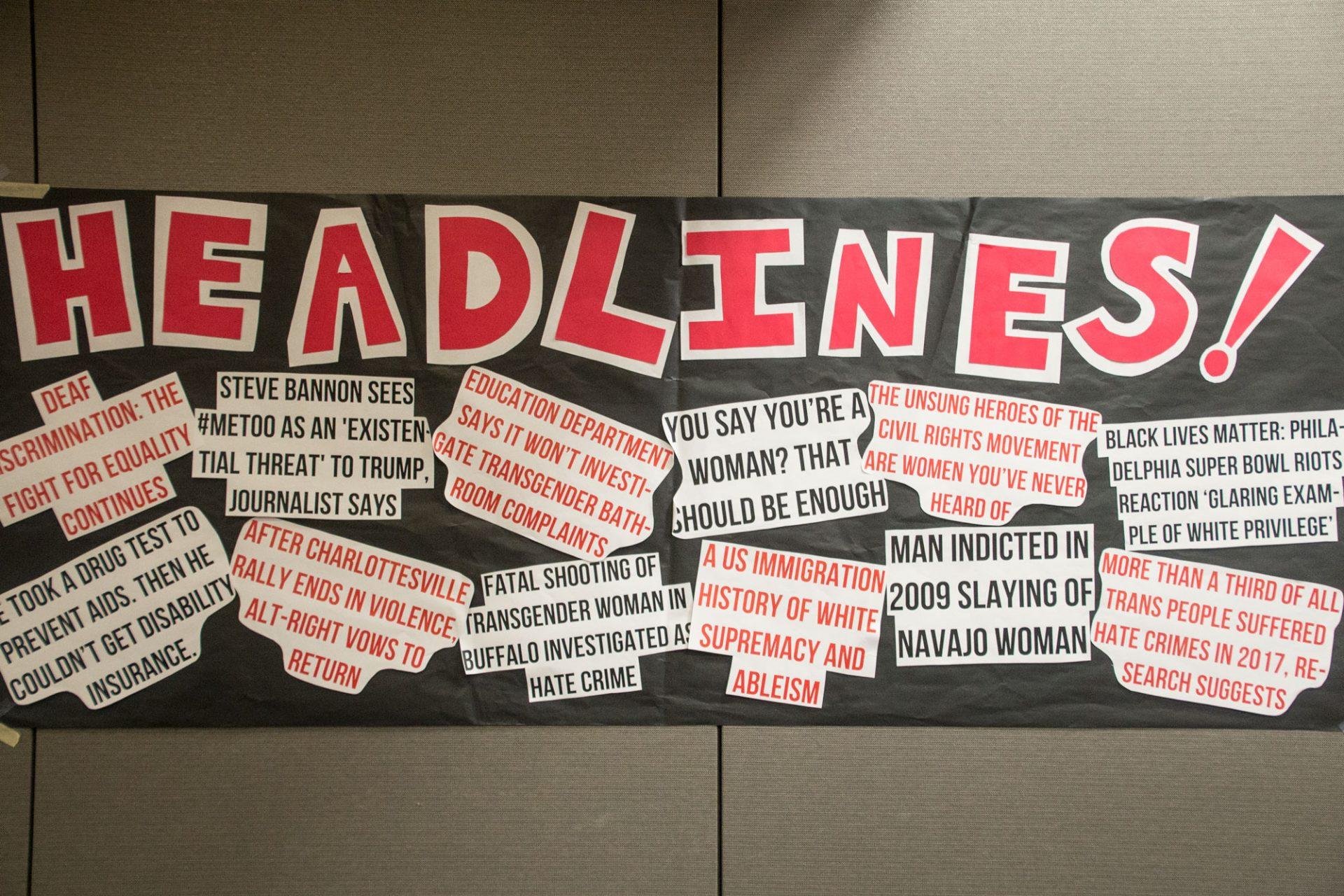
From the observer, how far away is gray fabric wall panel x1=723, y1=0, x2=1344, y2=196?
5.59 ft

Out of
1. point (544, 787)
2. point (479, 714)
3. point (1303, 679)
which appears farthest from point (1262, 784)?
point (479, 714)

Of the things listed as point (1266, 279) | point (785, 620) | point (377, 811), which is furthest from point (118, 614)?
point (1266, 279)

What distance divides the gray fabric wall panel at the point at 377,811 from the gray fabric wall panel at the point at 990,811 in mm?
119

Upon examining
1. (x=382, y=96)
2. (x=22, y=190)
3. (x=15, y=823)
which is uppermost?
(x=382, y=96)

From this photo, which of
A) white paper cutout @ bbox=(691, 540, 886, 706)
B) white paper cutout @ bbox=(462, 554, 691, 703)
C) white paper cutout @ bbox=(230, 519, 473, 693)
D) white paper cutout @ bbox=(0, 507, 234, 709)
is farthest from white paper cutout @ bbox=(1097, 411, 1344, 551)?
white paper cutout @ bbox=(0, 507, 234, 709)

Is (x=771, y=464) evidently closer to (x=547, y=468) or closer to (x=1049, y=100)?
(x=547, y=468)

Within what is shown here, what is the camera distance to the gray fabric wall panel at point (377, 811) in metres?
1.66

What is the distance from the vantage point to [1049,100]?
171 centimetres

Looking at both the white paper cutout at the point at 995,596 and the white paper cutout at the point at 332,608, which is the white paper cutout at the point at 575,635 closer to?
the white paper cutout at the point at 332,608

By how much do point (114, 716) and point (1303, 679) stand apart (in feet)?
7.60

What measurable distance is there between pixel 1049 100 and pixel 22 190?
2042mm

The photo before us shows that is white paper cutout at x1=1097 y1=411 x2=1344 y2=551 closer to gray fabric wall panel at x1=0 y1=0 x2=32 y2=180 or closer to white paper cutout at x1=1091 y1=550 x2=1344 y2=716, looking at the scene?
white paper cutout at x1=1091 y1=550 x2=1344 y2=716

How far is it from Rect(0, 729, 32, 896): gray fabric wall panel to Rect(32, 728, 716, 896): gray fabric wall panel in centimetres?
3

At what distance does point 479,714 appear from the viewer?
5.46 feet
